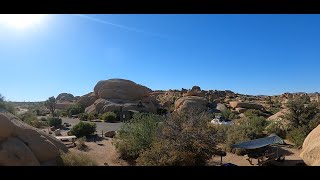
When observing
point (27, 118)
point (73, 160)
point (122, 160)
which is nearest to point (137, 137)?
point (122, 160)

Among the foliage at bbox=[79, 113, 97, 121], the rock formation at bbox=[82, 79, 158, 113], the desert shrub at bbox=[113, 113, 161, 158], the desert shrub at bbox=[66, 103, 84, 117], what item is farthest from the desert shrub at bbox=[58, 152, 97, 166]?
the desert shrub at bbox=[66, 103, 84, 117]

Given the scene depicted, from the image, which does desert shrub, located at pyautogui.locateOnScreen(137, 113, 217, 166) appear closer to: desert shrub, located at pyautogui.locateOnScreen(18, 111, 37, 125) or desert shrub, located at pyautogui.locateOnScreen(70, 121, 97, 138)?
desert shrub, located at pyautogui.locateOnScreen(70, 121, 97, 138)

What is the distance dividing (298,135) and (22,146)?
14.4m

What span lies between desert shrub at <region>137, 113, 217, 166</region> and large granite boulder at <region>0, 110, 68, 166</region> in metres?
3.53

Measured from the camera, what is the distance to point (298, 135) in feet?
58.0

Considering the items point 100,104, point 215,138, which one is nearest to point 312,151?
point 215,138

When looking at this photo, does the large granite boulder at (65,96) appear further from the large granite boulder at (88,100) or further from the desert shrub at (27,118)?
the desert shrub at (27,118)

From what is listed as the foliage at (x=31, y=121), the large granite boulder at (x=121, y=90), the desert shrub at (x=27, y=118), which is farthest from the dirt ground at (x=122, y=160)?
the large granite boulder at (x=121, y=90)

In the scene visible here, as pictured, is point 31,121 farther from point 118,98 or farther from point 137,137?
point 118,98

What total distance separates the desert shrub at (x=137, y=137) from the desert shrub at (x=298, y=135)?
25.5ft
